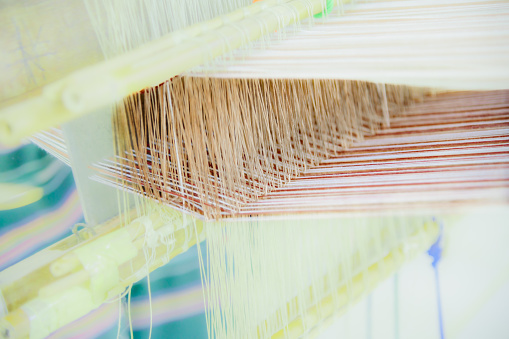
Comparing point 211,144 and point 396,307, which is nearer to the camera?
point 211,144

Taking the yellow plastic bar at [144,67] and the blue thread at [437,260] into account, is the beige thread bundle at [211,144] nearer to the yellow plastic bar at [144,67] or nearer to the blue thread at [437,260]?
the yellow plastic bar at [144,67]

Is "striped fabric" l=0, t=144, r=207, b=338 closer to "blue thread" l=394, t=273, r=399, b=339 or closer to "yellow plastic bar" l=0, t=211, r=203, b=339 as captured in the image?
"yellow plastic bar" l=0, t=211, r=203, b=339

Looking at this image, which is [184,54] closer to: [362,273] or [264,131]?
[264,131]

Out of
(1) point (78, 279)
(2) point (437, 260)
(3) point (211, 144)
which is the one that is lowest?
(2) point (437, 260)

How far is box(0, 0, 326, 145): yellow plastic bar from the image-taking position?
0.40m

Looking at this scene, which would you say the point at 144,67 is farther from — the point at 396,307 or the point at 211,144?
the point at 396,307

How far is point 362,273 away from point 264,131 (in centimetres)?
46

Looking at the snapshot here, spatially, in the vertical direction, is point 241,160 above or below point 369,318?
above

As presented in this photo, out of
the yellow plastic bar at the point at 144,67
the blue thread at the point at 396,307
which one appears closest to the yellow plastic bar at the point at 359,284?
the blue thread at the point at 396,307

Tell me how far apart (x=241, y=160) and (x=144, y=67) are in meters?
0.43

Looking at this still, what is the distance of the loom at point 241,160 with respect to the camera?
2.00 ft

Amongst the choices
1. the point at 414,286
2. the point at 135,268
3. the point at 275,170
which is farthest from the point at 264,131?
the point at 414,286

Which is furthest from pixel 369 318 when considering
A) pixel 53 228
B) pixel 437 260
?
pixel 53 228

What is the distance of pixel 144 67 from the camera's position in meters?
0.50
